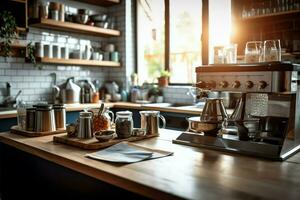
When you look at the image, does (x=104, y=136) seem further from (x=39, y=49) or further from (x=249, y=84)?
(x=39, y=49)

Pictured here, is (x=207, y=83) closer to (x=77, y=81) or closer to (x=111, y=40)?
(x=77, y=81)

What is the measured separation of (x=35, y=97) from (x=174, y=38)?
80.5 inches

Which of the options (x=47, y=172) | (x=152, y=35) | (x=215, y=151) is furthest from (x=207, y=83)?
(x=152, y=35)

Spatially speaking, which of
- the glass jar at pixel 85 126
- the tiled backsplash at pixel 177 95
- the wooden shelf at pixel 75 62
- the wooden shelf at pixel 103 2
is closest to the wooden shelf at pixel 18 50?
the wooden shelf at pixel 75 62

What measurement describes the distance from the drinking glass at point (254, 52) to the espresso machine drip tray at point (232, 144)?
1.44 feet

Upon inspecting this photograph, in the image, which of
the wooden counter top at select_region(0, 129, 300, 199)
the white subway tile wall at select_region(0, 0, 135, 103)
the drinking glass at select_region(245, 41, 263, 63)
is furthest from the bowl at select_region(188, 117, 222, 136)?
the white subway tile wall at select_region(0, 0, 135, 103)

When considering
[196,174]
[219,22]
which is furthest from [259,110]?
[219,22]

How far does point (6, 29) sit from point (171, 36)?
2168 mm

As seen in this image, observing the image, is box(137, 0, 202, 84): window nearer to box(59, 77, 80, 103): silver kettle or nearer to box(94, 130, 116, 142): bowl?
box(59, 77, 80, 103): silver kettle

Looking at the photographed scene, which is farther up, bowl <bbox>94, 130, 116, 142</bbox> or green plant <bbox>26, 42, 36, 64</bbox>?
green plant <bbox>26, 42, 36, 64</bbox>

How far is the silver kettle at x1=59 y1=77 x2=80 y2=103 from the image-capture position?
13.2 feet

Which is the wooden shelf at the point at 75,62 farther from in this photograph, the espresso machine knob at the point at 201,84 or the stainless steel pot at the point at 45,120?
the espresso machine knob at the point at 201,84

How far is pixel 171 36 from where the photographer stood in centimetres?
449

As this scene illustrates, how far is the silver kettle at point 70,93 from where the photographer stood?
403cm
